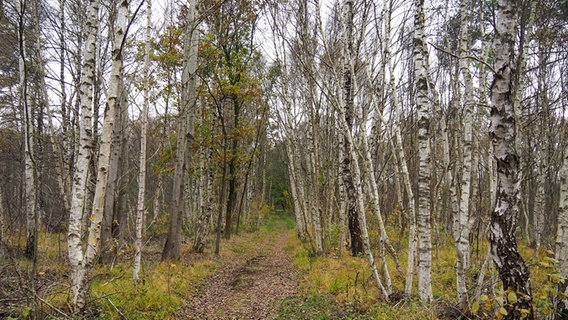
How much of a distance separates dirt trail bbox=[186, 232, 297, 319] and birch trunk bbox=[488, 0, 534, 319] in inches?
164

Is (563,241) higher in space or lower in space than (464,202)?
lower

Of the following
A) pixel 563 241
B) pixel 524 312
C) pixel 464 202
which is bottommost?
pixel 524 312

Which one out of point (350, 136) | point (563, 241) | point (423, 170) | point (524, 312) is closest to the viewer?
point (524, 312)

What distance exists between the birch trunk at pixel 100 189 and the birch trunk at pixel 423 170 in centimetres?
432

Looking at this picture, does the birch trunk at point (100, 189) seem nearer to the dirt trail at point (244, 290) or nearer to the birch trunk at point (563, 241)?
the dirt trail at point (244, 290)

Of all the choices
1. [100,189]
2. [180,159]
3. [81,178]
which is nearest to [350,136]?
[100,189]

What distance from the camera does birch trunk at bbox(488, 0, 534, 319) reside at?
3021mm

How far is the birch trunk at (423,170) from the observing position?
492cm

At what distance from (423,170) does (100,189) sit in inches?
185

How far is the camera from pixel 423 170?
16.3 feet

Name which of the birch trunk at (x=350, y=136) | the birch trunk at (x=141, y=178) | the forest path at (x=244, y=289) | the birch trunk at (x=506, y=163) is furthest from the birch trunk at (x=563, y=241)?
the birch trunk at (x=141, y=178)

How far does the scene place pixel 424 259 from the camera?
16.2 feet

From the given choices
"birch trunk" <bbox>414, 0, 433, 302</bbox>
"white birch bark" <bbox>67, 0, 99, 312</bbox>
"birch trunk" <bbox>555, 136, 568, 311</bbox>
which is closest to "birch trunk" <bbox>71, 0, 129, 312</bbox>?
"white birch bark" <bbox>67, 0, 99, 312</bbox>

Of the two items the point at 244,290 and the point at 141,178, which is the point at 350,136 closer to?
the point at 141,178
